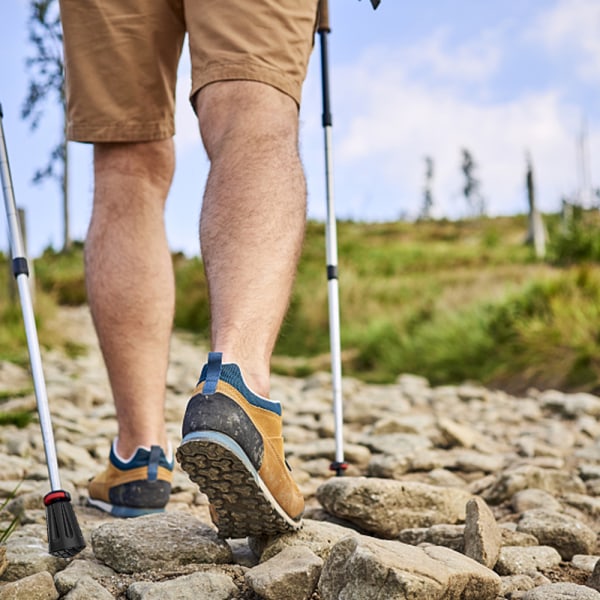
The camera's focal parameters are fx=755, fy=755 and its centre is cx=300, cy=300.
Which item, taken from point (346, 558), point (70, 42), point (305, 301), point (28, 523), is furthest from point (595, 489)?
point (305, 301)

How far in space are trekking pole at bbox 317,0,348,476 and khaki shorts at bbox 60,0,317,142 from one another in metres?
0.79

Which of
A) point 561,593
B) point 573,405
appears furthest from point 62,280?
point 561,593

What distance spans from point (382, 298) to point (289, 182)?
31.5 ft

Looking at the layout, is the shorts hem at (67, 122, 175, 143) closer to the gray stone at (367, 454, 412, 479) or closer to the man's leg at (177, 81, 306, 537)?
the man's leg at (177, 81, 306, 537)

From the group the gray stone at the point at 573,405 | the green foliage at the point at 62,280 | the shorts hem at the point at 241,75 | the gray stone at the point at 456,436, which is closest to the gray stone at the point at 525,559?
the shorts hem at the point at 241,75

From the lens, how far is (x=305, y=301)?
34.8ft

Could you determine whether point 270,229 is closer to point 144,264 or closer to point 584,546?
point 144,264

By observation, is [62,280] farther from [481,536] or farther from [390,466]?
[481,536]

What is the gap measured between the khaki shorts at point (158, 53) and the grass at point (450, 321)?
199 cm

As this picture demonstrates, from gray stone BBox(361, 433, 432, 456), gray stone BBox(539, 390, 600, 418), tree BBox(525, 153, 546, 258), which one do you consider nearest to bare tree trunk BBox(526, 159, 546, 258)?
tree BBox(525, 153, 546, 258)

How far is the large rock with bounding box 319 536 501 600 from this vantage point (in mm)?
1295

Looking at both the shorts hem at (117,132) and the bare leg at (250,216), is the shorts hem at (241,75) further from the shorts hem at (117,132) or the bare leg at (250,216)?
the shorts hem at (117,132)

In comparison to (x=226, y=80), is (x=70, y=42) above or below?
above

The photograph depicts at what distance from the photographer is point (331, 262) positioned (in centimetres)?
275
